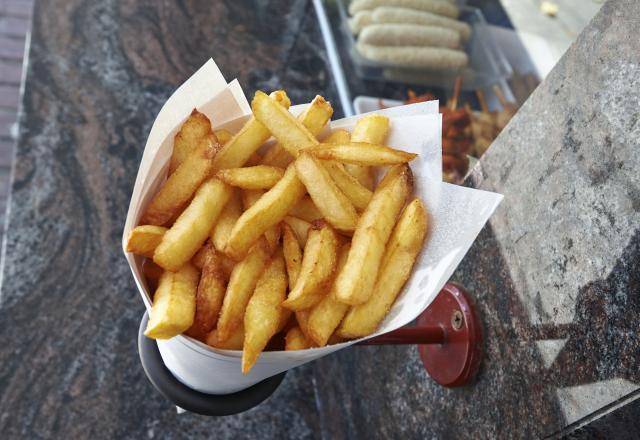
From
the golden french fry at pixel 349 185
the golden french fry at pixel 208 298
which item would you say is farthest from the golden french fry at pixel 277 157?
the golden french fry at pixel 208 298

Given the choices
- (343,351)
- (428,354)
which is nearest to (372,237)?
(428,354)

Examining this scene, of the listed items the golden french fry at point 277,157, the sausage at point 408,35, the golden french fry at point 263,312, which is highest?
the golden french fry at point 277,157

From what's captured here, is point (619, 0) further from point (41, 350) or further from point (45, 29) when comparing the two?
point (45, 29)

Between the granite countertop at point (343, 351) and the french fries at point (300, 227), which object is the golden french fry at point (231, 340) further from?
the granite countertop at point (343, 351)

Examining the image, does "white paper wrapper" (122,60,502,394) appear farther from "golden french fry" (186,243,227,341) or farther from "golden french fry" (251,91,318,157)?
"golden french fry" (251,91,318,157)

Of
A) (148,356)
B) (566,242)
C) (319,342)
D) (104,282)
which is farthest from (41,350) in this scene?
(566,242)
